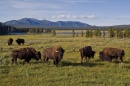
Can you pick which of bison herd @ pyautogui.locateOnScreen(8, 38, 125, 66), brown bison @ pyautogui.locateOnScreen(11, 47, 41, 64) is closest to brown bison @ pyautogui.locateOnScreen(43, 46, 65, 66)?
bison herd @ pyautogui.locateOnScreen(8, 38, 125, 66)

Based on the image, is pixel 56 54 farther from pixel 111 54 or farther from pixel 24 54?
pixel 111 54

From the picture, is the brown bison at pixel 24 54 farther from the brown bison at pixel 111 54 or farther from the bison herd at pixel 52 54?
the brown bison at pixel 111 54

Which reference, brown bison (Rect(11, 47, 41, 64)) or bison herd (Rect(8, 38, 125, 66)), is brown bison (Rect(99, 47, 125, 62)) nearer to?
bison herd (Rect(8, 38, 125, 66))

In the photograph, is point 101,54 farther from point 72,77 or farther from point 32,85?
point 32,85

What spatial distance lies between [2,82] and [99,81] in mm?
5493

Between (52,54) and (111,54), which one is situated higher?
(52,54)

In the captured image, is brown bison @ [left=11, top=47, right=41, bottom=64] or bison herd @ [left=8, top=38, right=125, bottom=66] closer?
bison herd @ [left=8, top=38, right=125, bottom=66]

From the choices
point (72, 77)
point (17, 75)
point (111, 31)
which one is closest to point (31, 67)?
point (17, 75)

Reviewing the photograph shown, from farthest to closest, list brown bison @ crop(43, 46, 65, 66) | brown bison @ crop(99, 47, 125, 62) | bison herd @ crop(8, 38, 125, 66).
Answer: brown bison @ crop(99, 47, 125, 62) → bison herd @ crop(8, 38, 125, 66) → brown bison @ crop(43, 46, 65, 66)

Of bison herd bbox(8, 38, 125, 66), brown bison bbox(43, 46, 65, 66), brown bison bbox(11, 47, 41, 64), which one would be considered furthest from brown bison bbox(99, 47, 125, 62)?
brown bison bbox(11, 47, 41, 64)

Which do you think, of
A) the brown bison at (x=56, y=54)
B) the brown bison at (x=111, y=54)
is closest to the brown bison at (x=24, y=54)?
the brown bison at (x=56, y=54)

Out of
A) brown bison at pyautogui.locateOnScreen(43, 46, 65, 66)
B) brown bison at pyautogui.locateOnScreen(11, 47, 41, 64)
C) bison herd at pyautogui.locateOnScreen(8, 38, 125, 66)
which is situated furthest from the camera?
brown bison at pyautogui.locateOnScreen(11, 47, 41, 64)

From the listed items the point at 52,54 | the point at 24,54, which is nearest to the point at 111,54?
the point at 52,54

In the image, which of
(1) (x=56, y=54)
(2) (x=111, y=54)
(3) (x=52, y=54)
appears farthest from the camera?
(2) (x=111, y=54)
